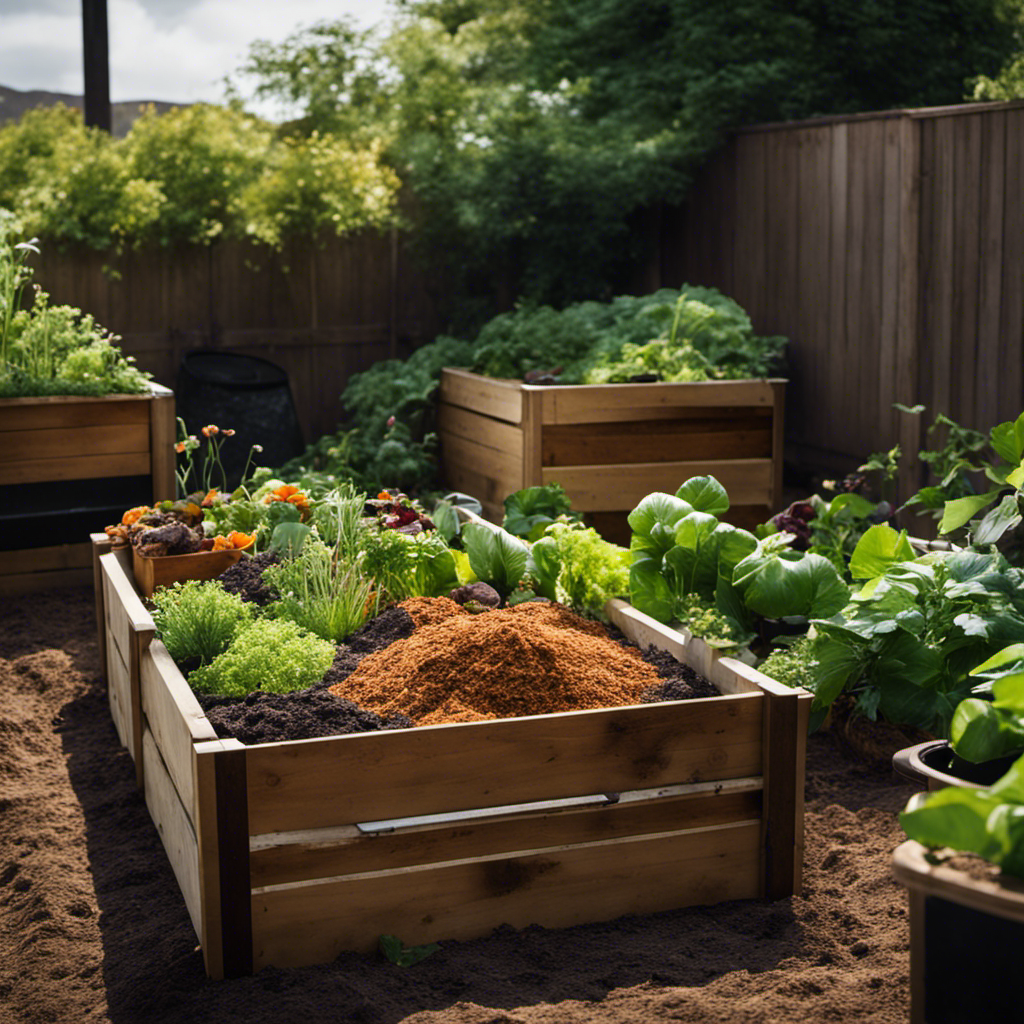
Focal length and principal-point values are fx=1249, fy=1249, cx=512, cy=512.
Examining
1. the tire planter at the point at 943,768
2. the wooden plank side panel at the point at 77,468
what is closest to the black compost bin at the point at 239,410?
the wooden plank side panel at the point at 77,468

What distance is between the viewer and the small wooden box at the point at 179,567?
162 inches

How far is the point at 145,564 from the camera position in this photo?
4.14 metres

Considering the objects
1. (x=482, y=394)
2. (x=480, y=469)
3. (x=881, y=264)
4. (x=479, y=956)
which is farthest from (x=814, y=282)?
(x=479, y=956)

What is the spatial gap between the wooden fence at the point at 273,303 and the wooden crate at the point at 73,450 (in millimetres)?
2051

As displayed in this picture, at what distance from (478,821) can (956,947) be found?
4.02 feet

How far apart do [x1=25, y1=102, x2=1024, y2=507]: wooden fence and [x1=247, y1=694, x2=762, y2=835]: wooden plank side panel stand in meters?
3.43

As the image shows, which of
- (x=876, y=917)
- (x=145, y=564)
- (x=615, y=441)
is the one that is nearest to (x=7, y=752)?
(x=145, y=564)

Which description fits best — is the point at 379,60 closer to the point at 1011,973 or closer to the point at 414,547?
the point at 414,547

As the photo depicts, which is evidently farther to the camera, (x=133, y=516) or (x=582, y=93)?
(x=582, y=93)

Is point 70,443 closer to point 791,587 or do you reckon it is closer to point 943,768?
point 791,587

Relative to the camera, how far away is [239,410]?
718 centimetres

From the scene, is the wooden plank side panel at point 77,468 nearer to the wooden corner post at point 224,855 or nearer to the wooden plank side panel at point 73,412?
the wooden plank side panel at point 73,412

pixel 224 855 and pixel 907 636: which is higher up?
pixel 907 636

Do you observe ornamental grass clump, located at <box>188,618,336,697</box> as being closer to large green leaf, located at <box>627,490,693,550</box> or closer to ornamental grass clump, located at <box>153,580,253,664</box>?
ornamental grass clump, located at <box>153,580,253,664</box>
